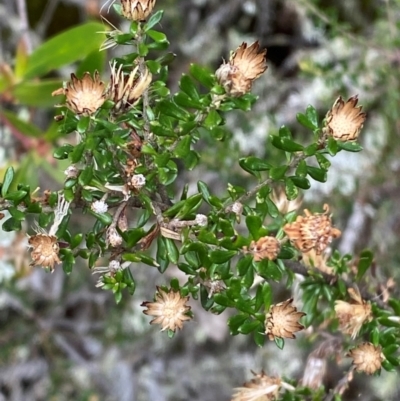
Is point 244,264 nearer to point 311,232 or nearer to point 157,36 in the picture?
point 311,232

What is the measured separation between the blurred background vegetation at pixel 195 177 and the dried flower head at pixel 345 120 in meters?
0.88

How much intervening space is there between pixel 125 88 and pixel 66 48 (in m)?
0.92

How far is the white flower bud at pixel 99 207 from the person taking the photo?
64cm

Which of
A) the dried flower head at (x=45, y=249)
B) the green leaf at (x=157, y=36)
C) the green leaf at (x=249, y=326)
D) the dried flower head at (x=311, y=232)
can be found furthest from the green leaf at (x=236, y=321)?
the green leaf at (x=157, y=36)

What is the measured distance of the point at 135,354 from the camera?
2.04 meters

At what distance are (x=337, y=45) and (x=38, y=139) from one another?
3.45ft

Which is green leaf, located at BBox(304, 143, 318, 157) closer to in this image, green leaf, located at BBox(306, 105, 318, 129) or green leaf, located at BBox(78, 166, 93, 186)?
green leaf, located at BBox(306, 105, 318, 129)

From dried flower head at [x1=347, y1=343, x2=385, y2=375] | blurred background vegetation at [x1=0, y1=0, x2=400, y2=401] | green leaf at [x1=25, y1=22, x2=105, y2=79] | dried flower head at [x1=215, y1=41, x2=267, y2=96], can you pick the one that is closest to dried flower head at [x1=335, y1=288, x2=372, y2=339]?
dried flower head at [x1=347, y1=343, x2=385, y2=375]

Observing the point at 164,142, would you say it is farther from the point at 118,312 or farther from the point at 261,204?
the point at 118,312

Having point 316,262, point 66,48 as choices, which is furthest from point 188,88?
point 66,48

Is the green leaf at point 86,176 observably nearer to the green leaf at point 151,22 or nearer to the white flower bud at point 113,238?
the white flower bud at point 113,238

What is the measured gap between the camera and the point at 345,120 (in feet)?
2.04

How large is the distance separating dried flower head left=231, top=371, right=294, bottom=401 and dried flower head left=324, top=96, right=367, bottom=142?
36cm

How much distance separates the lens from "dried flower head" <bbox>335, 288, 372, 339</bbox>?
2.55 feet
